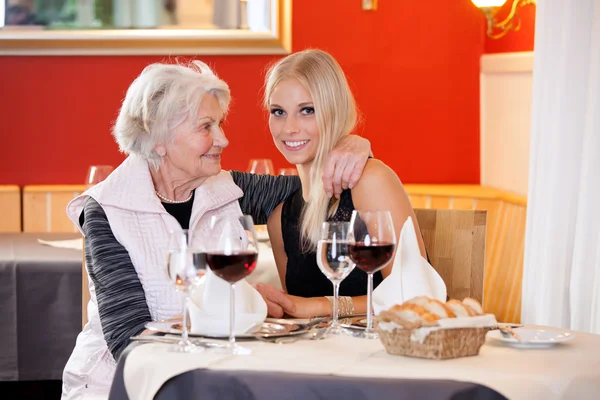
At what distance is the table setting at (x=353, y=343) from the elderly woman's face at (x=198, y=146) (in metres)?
Result: 0.66

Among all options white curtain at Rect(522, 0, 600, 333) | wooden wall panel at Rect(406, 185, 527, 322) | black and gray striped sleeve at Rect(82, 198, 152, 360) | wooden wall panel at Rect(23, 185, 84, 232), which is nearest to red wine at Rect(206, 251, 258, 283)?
black and gray striped sleeve at Rect(82, 198, 152, 360)

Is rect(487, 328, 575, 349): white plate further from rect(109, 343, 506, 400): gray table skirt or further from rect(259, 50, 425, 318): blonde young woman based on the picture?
rect(259, 50, 425, 318): blonde young woman

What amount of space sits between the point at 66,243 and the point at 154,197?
1702 millimetres

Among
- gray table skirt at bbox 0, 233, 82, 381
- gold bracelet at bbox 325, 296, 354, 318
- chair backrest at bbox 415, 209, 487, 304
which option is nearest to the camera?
gold bracelet at bbox 325, 296, 354, 318

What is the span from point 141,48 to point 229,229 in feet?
12.6

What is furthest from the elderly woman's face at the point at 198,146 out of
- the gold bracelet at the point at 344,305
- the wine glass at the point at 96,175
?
the wine glass at the point at 96,175

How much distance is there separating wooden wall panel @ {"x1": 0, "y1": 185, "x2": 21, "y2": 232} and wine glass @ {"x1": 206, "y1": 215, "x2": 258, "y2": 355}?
3.78 meters

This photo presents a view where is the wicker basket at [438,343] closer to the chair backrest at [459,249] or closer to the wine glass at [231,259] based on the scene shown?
the wine glass at [231,259]

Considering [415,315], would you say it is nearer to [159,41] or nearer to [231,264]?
[231,264]

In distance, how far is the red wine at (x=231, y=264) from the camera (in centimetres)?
156

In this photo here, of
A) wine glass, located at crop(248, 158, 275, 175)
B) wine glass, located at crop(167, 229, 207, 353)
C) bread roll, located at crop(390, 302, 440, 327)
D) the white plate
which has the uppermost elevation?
wine glass, located at crop(248, 158, 275, 175)

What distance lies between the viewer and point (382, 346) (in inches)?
64.2

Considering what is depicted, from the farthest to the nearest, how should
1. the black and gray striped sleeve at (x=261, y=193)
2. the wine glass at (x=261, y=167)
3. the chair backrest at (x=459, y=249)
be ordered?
the wine glass at (x=261, y=167), the black and gray striped sleeve at (x=261, y=193), the chair backrest at (x=459, y=249)

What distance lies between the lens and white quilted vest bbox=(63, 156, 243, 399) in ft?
7.07
